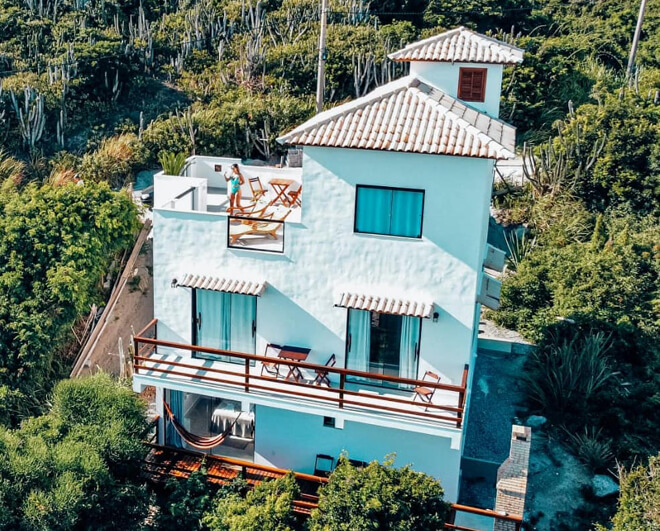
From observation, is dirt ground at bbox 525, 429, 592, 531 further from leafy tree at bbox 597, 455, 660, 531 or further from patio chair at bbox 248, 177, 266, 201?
patio chair at bbox 248, 177, 266, 201

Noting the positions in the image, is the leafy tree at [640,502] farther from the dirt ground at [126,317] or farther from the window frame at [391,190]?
the dirt ground at [126,317]

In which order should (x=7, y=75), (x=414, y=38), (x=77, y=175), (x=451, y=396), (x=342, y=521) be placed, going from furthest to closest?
(x=414, y=38)
(x=7, y=75)
(x=77, y=175)
(x=451, y=396)
(x=342, y=521)

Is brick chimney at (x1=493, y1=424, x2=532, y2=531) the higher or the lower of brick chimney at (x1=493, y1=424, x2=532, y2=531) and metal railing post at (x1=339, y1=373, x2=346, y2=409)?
the lower

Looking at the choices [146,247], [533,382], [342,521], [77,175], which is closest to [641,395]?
[533,382]

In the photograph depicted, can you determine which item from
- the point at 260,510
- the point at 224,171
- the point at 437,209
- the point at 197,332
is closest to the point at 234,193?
the point at 224,171

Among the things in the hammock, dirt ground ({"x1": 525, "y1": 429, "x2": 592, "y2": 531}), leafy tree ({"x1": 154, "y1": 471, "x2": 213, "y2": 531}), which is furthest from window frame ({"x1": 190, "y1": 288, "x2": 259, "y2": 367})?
dirt ground ({"x1": 525, "y1": 429, "x2": 592, "y2": 531})

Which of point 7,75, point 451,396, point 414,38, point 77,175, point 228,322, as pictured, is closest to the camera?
point 451,396

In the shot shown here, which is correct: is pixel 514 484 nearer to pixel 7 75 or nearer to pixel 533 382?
pixel 533 382
